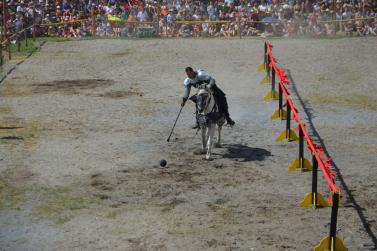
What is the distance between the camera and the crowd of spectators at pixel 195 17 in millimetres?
34469

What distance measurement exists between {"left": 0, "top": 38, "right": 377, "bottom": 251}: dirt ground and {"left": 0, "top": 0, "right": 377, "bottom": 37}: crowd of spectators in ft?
15.0

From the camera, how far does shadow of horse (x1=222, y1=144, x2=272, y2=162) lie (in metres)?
17.1

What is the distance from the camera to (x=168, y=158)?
1711cm

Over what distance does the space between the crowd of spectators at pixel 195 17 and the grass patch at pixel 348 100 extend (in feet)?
36.9

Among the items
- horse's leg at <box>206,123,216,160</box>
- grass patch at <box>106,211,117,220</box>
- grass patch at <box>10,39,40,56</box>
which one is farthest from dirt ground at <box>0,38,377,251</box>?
grass patch at <box>10,39,40,56</box>

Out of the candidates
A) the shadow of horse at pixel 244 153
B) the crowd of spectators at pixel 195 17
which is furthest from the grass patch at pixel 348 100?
the crowd of spectators at pixel 195 17

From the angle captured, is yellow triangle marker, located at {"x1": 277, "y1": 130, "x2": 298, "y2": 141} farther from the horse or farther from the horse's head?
the horse's head

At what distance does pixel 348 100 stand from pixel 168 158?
27.5 feet

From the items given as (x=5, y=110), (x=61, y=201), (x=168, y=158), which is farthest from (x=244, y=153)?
(x=5, y=110)

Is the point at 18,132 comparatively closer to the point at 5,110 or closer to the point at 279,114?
the point at 5,110

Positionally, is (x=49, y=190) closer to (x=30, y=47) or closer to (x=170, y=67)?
(x=170, y=67)

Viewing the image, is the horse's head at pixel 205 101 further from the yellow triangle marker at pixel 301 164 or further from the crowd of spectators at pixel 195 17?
the crowd of spectators at pixel 195 17

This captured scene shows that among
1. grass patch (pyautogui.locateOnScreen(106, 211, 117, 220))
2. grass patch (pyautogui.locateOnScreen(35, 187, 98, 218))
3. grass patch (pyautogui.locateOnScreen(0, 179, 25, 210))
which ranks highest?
grass patch (pyautogui.locateOnScreen(0, 179, 25, 210))

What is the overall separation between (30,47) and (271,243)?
2347 cm
